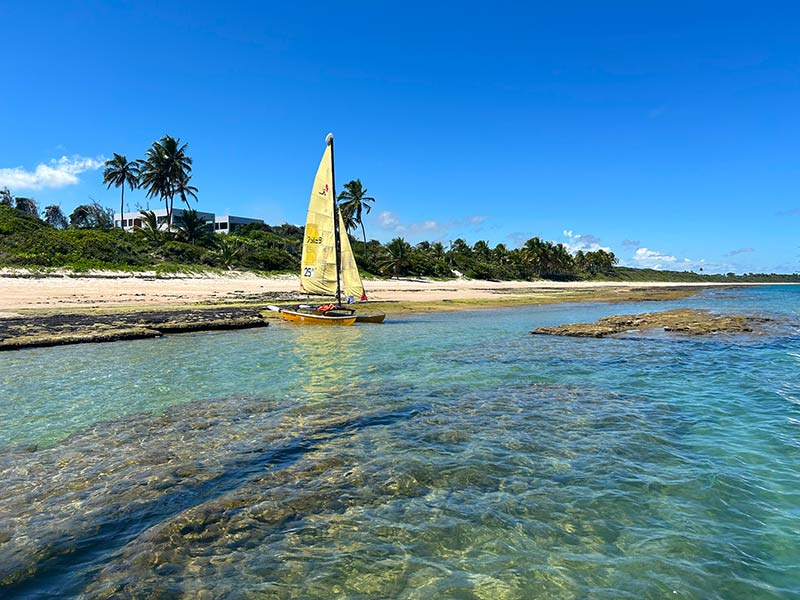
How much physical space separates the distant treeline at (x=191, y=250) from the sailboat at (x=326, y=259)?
32948 mm

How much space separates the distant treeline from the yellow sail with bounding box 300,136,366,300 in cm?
3293

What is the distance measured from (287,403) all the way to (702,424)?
31.4ft

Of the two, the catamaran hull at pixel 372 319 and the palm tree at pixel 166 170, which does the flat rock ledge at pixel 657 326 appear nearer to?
the catamaran hull at pixel 372 319

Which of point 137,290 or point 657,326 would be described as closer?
point 657,326

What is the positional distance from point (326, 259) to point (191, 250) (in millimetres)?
41213

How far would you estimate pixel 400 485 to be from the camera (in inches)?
277

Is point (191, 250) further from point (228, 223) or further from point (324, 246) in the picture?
point (228, 223)

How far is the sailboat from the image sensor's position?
92.5ft

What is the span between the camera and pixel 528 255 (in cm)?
12862

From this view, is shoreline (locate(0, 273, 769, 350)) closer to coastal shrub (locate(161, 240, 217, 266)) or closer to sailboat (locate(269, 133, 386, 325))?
sailboat (locate(269, 133, 386, 325))

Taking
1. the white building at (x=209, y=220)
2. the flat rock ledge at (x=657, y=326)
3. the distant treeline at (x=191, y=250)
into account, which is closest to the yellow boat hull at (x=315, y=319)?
the flat rock ledge at (x=657, y=326)

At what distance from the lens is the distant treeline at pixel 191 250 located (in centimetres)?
5103

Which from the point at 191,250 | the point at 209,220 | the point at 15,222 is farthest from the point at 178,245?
the point at 209,220

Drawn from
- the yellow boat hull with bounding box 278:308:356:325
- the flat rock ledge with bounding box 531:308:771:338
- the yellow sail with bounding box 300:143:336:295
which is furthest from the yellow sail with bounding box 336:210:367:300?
the flat rock ledge with bounding box 531:308:771:338
